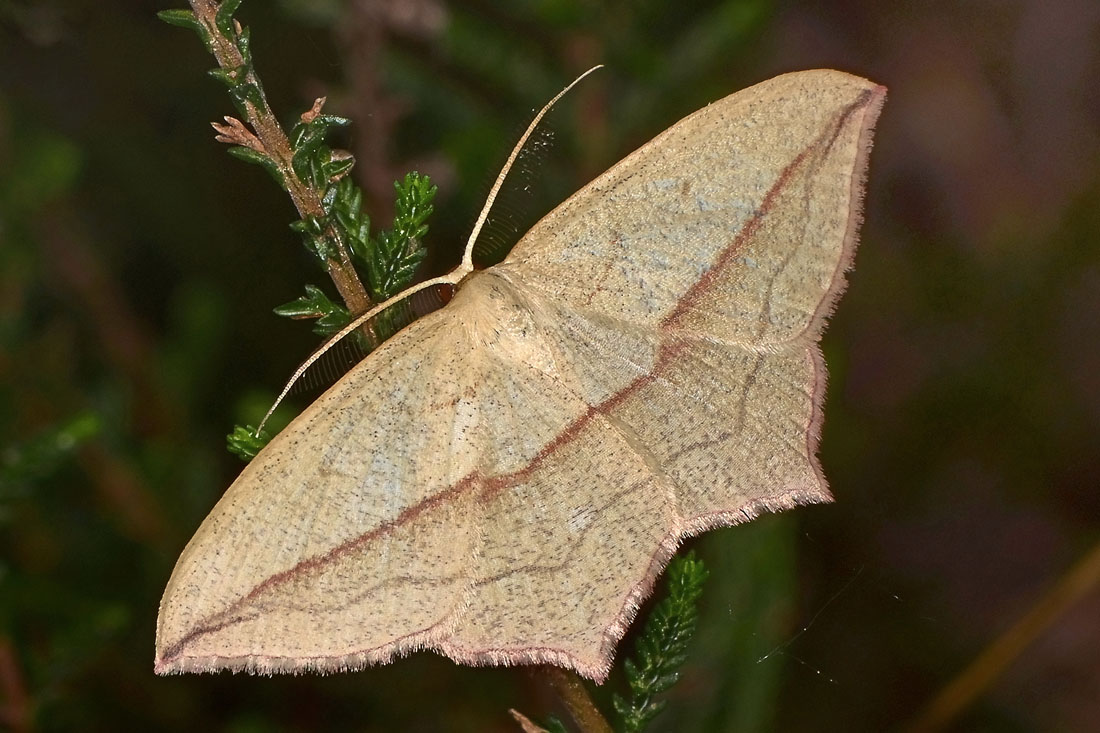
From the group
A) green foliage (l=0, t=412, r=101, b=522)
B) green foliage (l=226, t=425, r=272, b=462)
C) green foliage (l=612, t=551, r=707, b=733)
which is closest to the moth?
green foliage (l=612, t=551, r=707, b=733)

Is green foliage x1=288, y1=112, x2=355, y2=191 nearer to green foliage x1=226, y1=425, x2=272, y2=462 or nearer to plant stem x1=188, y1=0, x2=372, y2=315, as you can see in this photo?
plant stem x1=188, y1=0, x2=372, y2=315

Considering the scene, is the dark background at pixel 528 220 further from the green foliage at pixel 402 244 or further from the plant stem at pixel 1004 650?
the green foliage at pixel 402 244

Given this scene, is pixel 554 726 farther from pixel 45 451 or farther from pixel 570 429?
pixel 45 451

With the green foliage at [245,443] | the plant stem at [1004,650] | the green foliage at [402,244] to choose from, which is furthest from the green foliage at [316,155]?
the plant stem at [1004,650]

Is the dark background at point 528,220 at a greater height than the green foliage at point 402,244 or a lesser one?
lesser

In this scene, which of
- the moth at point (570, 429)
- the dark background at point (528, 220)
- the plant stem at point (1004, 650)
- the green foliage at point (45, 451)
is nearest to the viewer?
the moth at point (570, 429)

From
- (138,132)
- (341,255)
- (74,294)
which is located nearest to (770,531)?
(341,255)
